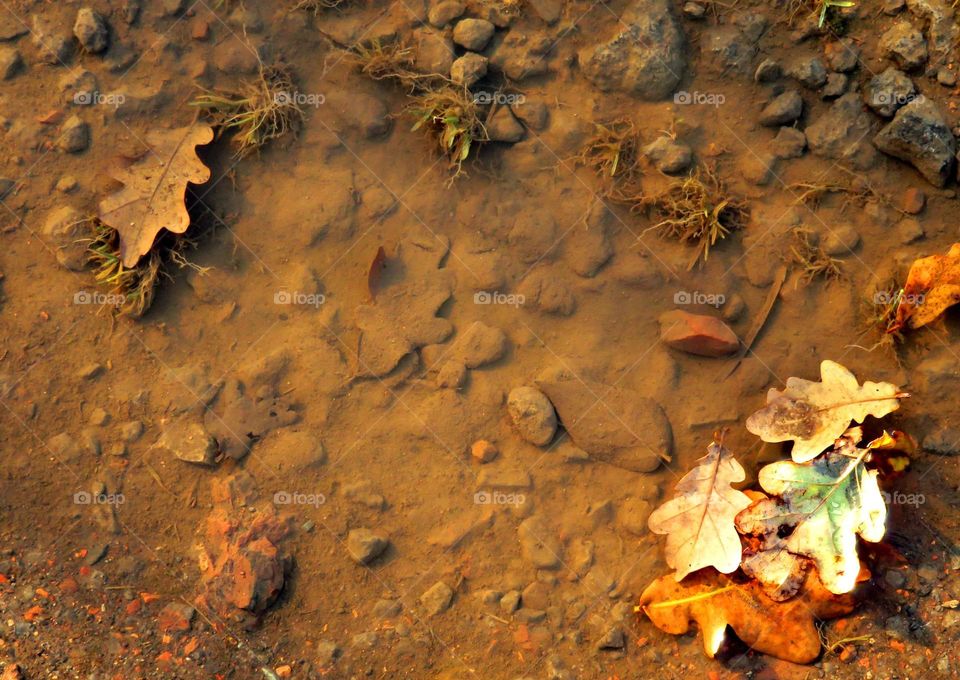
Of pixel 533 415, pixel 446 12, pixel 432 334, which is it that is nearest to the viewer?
pixel 533 415

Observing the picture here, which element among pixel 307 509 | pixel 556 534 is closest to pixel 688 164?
pixel 556 534

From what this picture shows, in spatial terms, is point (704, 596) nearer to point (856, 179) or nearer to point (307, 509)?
point (307, 509)

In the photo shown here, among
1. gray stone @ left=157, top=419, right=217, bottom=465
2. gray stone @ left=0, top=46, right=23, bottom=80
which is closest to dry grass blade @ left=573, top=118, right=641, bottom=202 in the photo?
gray stone @ left=157, top=419, right=217, bottom=465

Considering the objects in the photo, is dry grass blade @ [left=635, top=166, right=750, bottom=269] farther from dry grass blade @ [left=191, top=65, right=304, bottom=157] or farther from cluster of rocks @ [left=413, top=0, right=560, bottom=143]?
dry grass blade @ [left=191, top=65, right=304, bottom=157]

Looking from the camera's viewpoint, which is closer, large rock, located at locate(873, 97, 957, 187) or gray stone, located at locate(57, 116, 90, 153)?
large rock, located at locate(873, 97, 957, 187)

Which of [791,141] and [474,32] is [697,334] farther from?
[474,32]

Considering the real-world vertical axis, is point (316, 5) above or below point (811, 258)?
above

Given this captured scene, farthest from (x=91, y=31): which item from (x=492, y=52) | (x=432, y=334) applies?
(x=432, y=334)

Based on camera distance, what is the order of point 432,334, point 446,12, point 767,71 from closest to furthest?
point 432,334, point 767,71, point 446,12

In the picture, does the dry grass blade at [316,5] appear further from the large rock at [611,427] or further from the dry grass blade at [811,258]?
the dry grass blade at [811,258]
